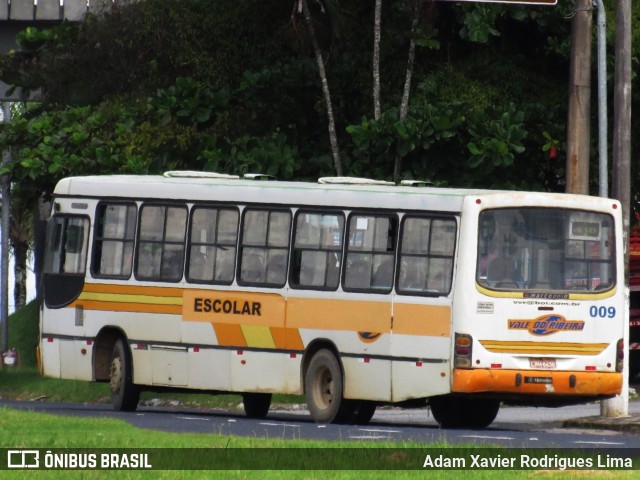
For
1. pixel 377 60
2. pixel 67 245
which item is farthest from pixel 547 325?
pixel 377 60

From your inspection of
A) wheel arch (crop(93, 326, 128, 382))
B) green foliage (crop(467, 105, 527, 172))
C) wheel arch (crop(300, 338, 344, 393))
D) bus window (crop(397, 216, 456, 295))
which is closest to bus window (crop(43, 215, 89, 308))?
wheel arch (crop(93, 326, 128, 382))

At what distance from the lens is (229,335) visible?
79.2ft

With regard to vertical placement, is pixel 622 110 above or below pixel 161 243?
above

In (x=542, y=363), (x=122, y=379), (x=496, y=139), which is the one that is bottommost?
(x=122, y=379)

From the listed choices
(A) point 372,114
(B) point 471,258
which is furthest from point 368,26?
(B) point 471,258

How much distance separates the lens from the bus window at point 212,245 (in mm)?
24234

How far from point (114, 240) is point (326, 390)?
164 inches

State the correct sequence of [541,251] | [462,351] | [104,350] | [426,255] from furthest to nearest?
[104,350] < [426,255] < [541,251] < [462,351]

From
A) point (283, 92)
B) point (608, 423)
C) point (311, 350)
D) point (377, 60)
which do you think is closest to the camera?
point (608, 423)

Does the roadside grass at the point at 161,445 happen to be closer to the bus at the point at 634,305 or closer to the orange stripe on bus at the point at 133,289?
the orange stripe on bus at the point at 133,289

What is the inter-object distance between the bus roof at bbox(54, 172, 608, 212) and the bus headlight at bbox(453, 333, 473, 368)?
152 centimetres

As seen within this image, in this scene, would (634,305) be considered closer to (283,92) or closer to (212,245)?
(283,92)

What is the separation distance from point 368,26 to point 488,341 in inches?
548

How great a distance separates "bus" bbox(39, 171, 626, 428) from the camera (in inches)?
856
